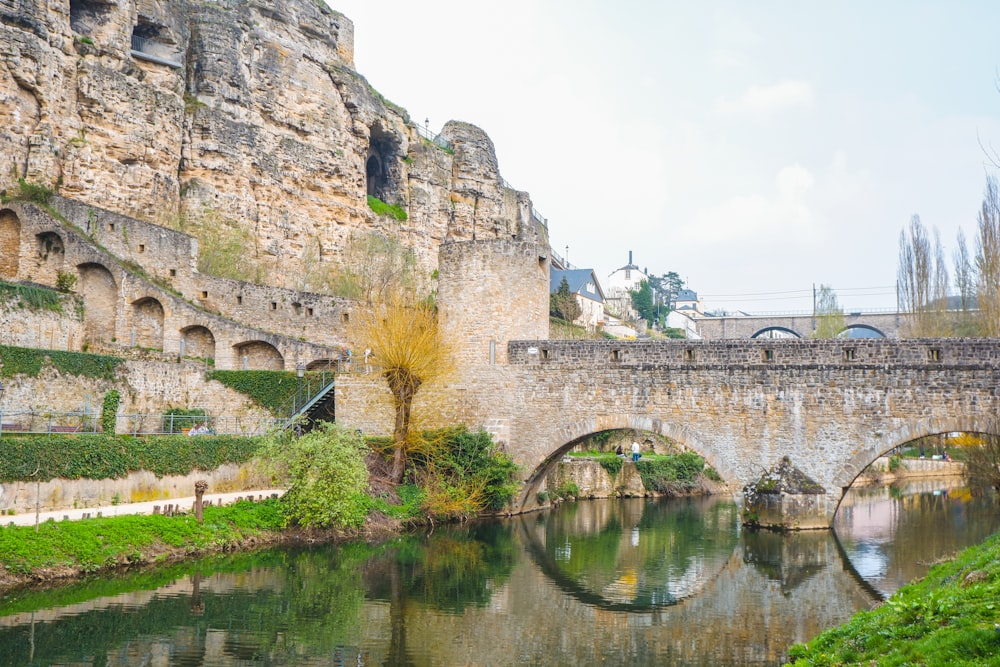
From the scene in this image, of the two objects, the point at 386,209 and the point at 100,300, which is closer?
the point at 100,300

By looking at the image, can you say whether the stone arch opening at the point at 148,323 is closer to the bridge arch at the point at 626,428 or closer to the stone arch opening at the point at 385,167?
the bridge arch at the point at 626,428

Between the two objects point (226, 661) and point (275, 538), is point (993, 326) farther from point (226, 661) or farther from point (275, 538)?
point (226, 661)

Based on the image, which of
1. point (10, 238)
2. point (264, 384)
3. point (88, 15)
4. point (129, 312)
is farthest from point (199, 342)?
point (88, 15)

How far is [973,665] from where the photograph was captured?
6004mm

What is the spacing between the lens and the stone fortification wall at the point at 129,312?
1067 inches

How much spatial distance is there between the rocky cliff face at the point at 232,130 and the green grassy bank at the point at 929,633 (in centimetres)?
2842

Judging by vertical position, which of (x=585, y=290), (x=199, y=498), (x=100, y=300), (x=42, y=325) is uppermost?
(x=585, y=290)

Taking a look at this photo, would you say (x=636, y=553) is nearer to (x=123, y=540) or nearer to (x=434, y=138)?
(x=123, y=540)

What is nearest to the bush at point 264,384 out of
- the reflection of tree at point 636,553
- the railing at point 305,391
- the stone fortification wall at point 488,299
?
the railing at point 305,391

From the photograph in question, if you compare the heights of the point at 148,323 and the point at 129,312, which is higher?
the point at 129,312

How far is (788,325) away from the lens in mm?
59094

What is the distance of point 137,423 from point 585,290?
1476 inches

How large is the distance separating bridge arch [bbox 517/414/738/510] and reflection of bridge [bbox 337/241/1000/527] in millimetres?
28

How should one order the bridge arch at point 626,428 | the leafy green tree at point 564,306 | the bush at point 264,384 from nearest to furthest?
1. the bridge arch at point 626,428
2. the bush at point 264,384
3. the leafy green tree at point 564,306
